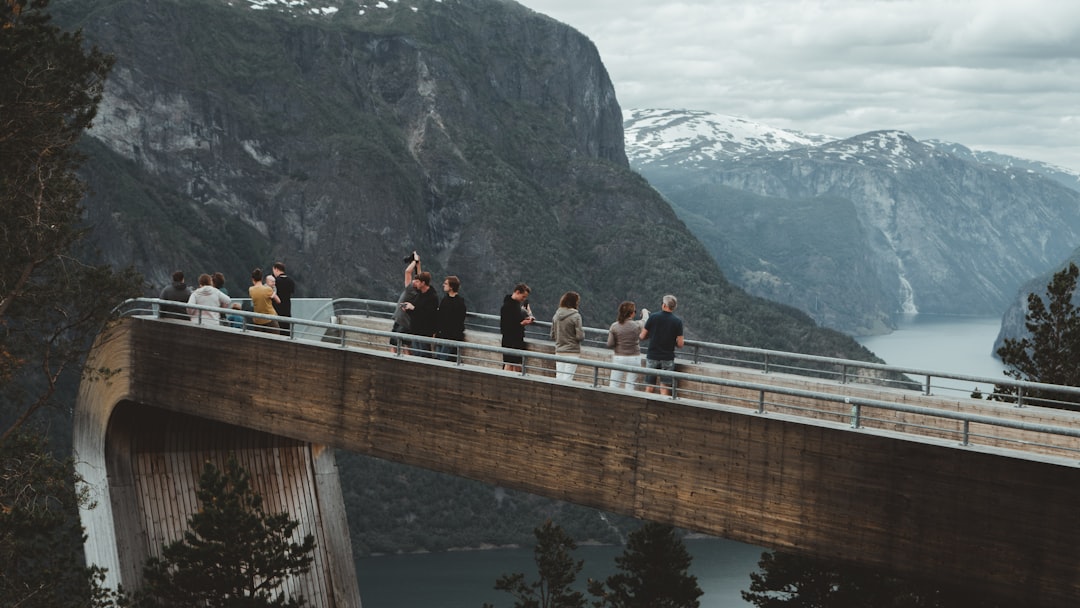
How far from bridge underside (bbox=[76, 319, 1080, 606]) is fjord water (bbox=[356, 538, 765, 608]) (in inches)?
3536

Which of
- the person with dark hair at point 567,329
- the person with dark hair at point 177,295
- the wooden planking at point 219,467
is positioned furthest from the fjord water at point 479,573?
the person with dark hair at point 567,329

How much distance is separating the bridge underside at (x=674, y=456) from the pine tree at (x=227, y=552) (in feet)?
8.25

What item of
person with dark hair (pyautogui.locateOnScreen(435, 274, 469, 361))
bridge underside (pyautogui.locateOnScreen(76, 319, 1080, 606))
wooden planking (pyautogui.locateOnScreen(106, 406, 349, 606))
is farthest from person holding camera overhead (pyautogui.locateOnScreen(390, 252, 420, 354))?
wooden planking (pyautogui.locateOnScreen(106, 406, 349, 606))

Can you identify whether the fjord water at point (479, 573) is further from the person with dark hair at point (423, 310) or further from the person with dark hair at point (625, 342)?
the person with dark hair at point (625, 342)

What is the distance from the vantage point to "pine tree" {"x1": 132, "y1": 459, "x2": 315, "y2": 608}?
2298 cm

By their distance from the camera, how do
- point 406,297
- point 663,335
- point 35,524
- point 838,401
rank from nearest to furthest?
point 838,401 → point 663,335 → point 406,297 → point 35,524

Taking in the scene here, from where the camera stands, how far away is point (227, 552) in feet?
79.3

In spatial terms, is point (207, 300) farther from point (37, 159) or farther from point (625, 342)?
point (625, 342)

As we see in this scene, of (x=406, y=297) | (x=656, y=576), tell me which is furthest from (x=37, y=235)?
(x=656, y=576)

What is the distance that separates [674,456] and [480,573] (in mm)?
120577

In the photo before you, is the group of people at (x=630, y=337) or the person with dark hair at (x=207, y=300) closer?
the group of people at (x=630, y=337)

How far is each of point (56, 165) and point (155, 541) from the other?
7.53 metres

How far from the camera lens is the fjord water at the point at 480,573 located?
116 metres

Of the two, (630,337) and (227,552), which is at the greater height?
(630,337)
